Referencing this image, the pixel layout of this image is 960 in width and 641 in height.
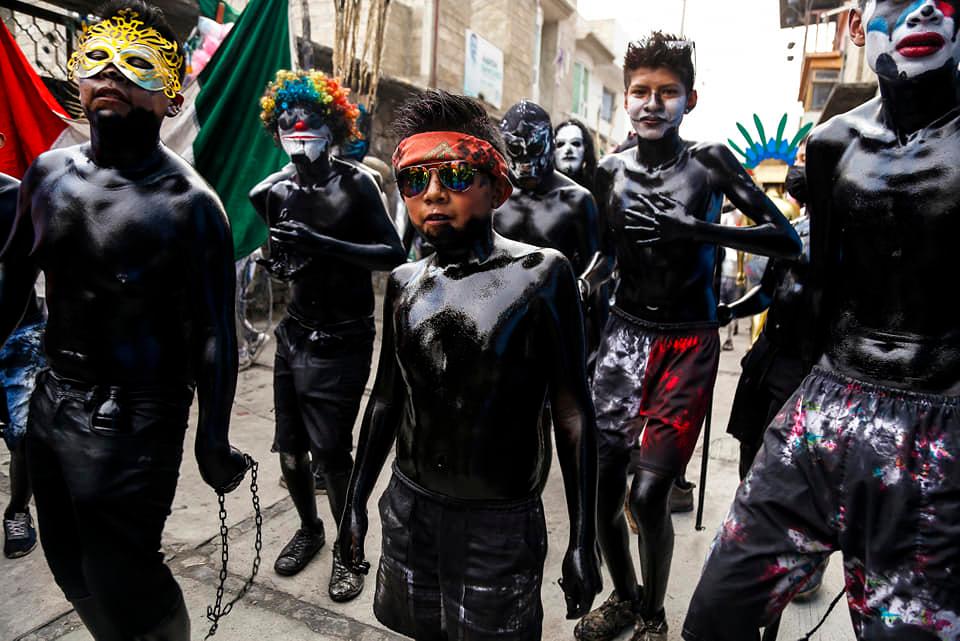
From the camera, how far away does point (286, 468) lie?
335 cm

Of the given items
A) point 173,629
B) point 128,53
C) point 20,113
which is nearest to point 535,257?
point 128,53

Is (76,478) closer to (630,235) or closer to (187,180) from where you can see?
(187,180)

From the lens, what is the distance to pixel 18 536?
329cm

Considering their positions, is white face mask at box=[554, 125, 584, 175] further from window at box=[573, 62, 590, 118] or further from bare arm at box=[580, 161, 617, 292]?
window at box=[573, 62, 590, 118]

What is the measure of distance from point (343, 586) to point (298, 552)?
0.40m

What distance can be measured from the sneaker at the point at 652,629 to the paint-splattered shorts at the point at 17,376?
3018 millimetres

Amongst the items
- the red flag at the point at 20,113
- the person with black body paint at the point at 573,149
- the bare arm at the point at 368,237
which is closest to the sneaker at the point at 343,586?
the bare arm at the point at 368,237

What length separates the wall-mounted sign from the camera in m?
16.0

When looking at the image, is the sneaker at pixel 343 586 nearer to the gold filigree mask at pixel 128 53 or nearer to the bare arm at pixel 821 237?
the gold filigree mask at pixel 128 53

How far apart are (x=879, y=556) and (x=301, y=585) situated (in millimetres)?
2498

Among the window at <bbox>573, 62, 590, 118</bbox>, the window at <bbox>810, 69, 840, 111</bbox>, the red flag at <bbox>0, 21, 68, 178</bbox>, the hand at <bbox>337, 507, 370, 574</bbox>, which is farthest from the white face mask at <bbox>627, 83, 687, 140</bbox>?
the window at <bbox>573, 62, 590, 118</bbox>

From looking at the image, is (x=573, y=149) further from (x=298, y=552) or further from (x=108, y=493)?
(x=108, y=493)

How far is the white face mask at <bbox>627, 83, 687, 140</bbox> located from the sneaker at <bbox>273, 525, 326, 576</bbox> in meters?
2.59

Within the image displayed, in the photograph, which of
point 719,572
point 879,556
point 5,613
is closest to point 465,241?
point 719,572
